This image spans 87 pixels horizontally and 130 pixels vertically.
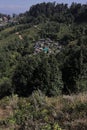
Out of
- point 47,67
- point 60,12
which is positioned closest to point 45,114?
point 47,67

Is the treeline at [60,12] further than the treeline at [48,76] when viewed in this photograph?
Yes

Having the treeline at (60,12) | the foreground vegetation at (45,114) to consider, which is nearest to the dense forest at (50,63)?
the treeline at (60,12)

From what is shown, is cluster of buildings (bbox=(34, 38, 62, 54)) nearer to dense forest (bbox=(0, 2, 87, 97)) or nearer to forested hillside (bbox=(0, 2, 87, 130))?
forested hillside (bbox=(0, 2, 87, 130))

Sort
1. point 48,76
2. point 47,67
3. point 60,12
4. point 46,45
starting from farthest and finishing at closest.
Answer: point 60,12 → point 46,45 → point 47,67 → point 48,76

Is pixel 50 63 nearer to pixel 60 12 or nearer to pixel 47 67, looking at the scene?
pixel 47 67

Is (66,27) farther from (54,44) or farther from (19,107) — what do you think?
(19,107)

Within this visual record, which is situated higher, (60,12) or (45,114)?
(45,114)

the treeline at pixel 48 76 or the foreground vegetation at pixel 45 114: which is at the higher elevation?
the foreground vegetation at pixel 45 114

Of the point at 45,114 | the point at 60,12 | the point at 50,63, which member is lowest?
the point at 60,12

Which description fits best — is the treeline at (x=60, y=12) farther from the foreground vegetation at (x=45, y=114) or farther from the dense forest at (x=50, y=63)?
the foreground vegetation at (x=45, y=114)

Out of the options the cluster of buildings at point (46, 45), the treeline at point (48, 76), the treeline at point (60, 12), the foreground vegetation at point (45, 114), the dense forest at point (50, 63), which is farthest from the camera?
the treeline at point (60, 12)
